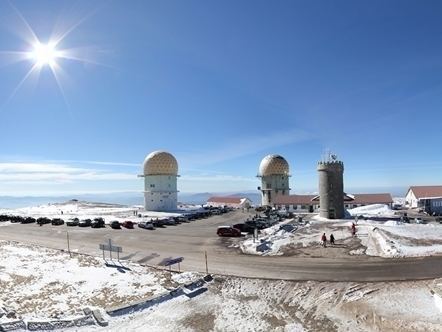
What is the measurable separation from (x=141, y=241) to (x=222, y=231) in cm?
921

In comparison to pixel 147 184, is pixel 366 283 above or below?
below

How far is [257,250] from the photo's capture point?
1240 inches

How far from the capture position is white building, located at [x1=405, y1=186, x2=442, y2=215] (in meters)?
66.4

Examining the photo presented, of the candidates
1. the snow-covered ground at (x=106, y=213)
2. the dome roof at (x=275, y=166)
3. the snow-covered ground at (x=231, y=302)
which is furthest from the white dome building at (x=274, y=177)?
the snow-covered ground at (x=231, y=302)

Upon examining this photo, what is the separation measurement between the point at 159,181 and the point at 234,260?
174 feet

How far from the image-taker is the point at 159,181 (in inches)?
3095

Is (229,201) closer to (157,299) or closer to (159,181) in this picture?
(159,181)

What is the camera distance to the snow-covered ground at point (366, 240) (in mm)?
30031

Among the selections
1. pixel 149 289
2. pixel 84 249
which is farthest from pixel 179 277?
pixel 84 249

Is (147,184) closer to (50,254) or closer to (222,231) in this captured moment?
(222,231)

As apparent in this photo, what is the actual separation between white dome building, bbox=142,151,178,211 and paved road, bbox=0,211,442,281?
114 feet

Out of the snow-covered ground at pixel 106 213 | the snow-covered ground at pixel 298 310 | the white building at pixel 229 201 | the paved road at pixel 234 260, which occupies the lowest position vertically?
the snow-covered ground at pixel 298 310

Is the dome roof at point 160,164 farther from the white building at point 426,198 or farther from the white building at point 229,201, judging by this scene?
the white building at point 426,198

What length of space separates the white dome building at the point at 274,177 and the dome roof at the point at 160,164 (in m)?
22.6
